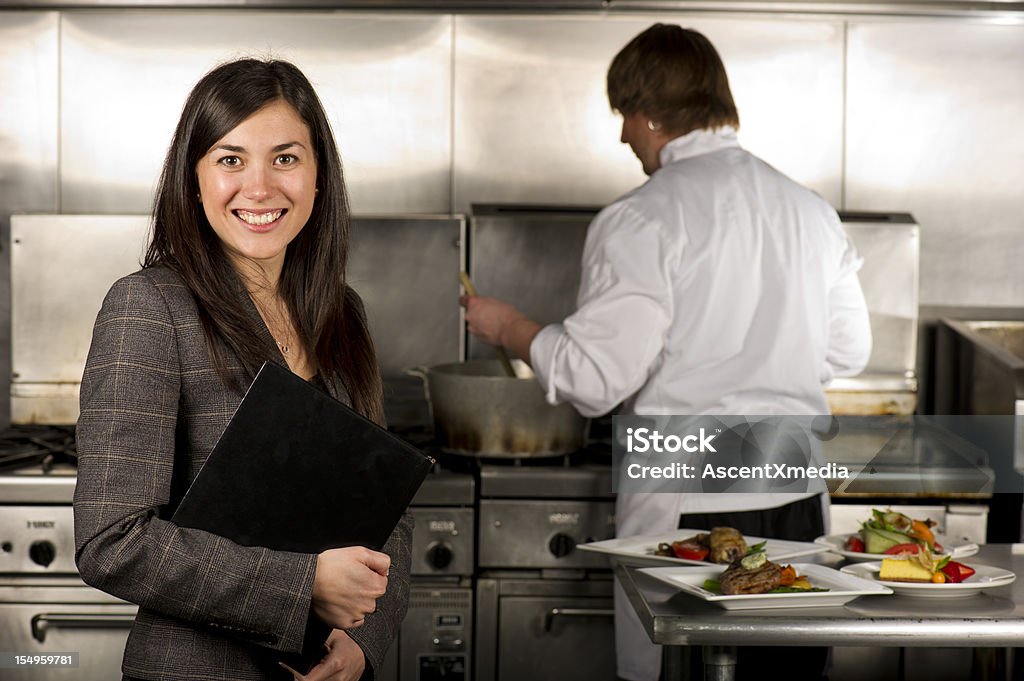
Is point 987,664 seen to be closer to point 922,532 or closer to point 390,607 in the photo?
point 922,532

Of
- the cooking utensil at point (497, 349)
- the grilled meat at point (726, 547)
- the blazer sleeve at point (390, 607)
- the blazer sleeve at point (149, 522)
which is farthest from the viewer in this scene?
the cooking utensil at point (497, 349)

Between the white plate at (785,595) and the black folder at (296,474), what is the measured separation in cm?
35

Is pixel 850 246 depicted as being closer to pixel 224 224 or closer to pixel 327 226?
pixel 327 226

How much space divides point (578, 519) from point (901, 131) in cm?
123

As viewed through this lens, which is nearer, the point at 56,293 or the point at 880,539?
the point at 880,539

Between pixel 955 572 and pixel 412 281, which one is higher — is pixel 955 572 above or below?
below

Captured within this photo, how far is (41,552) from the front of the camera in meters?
1.96

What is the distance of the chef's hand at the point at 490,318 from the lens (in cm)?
196

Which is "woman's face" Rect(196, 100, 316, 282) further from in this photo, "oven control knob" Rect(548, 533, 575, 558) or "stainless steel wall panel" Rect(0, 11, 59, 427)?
"stainless steel wall panel" Rect(0, 11, 59, 427)

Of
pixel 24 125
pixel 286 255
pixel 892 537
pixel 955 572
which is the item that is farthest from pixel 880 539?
pixel 24 125

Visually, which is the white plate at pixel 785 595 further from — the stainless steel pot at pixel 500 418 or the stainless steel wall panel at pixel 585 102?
the stainless steel wall panel at pixel 585 102

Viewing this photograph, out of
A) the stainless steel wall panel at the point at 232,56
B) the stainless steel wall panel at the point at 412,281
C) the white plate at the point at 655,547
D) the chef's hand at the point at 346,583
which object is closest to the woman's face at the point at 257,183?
the chef's hand at the point at 346,583

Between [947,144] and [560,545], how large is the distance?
134 centimetres

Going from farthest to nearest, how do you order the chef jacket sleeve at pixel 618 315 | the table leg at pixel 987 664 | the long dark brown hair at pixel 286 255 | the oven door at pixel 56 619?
the oven door at pixel 56 619 < the table leg at pixel 987 664 < the chef jacket sleeve at pixel 618 315 < the long dark brown hair at pixel 286 255
